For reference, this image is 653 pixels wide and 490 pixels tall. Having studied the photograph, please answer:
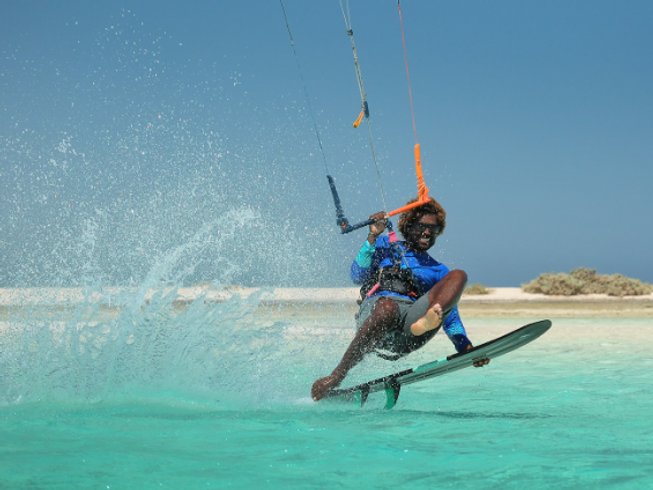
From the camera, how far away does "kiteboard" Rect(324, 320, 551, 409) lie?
571 centimetres

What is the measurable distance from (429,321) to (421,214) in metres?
1.08

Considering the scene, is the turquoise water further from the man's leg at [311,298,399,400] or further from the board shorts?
the board shorts

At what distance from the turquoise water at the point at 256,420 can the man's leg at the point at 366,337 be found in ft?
0.63

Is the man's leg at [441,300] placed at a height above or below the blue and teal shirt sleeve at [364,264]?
below

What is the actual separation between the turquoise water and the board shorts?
443 millimetres

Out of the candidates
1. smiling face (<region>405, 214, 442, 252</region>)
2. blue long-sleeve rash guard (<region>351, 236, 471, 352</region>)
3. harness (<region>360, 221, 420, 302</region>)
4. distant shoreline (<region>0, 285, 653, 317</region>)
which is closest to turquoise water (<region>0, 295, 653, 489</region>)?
blue long-sleeve rash guard (<region>351, 236, 471, 352</region>)

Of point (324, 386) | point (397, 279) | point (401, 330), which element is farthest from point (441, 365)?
point (324, 386)

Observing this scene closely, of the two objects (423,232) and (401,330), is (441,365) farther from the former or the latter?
(423,232)

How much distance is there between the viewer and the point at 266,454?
4168mm

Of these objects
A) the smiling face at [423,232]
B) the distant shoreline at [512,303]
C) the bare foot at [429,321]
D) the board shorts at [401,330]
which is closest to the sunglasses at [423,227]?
the smiling face at [423,232]

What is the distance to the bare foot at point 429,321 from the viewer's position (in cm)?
528

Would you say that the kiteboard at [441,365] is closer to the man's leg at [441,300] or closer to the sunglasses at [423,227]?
the man's leg at [441,300]

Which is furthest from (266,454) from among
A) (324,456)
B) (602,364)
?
(602,364)

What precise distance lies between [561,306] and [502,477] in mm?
19452
